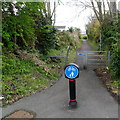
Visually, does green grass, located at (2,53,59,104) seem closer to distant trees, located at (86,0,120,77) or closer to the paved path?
the paved path

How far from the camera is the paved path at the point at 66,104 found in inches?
124

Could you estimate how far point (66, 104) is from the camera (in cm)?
368

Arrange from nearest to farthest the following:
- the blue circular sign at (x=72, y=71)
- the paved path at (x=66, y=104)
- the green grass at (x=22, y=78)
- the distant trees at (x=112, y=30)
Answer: the paved path at (x=66, y=104) → the blue circular sign at (x=72, y=71) → the green grass at (x=22, y=78) → the distant trees at (x=112, y=30)

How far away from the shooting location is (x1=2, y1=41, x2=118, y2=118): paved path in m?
3.16

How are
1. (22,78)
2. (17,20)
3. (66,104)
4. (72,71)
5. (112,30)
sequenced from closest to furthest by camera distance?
(72,71), (66,104), (22,78), (17,20), (112,30)

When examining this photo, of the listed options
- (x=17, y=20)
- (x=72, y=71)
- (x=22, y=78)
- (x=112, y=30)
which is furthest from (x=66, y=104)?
(x=112, y=30)

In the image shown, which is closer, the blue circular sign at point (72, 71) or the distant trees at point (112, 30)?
the blue circular sign at point (72, 71)

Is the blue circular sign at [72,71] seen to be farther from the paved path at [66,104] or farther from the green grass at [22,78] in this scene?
the green grass at [22,78]

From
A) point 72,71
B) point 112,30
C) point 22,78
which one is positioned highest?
point 112,30

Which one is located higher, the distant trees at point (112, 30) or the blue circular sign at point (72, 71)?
the distant trees at point (112, 30)

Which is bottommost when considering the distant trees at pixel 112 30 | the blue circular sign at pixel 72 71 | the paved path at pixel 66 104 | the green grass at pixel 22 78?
the paved path at pixel 66 104

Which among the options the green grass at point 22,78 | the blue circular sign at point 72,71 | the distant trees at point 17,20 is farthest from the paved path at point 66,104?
the distant trees at point 17,20

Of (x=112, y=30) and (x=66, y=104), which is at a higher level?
(x=112, y=30)

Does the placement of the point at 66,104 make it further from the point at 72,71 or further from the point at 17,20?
the point at 17,20
